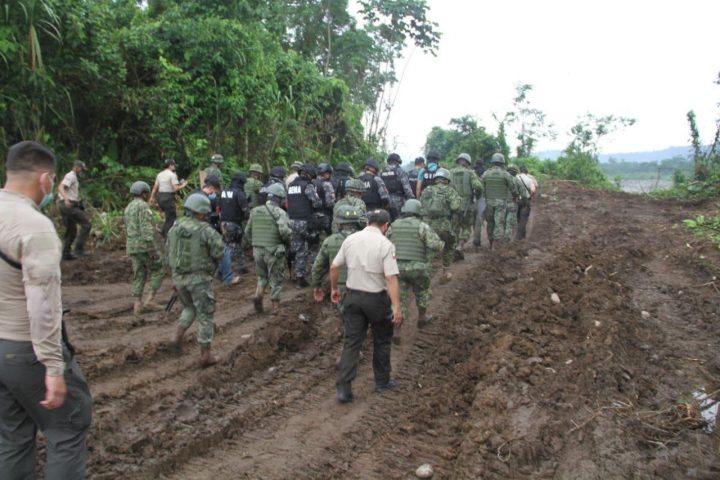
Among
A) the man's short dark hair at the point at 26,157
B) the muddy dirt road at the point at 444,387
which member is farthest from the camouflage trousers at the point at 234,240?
the man's short dark hair at the point at 26,157

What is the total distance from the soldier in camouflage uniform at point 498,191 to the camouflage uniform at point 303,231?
4263 mm

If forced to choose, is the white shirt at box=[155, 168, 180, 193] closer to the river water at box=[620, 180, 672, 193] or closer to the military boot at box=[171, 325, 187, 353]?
the military boot at box=[171, 325, 187, 353]

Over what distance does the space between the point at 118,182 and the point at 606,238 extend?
11844mm

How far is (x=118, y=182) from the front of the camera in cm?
1386

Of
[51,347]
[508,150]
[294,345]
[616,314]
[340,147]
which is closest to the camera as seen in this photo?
[51,347]

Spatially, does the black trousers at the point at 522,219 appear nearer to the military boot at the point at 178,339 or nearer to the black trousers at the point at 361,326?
the black trousers at the point at 361,326

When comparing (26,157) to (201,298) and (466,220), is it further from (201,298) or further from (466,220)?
(466,220)

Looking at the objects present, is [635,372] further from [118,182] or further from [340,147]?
[340,147]

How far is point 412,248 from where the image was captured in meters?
7.57

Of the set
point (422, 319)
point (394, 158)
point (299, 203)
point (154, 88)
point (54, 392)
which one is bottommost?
point (422, 319)

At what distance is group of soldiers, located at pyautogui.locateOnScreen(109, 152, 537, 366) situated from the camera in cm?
653

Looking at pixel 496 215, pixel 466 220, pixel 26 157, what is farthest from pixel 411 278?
pixel 496 215

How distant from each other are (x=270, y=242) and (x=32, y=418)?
216 inches

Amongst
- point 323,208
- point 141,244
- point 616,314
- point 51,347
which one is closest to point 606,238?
point 616,314
